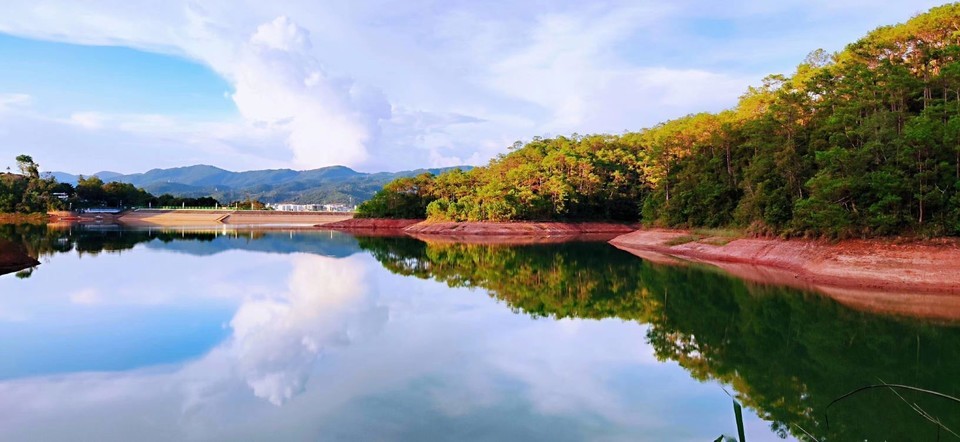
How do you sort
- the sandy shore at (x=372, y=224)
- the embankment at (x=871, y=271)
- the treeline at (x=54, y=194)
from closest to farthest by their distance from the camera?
1. the embankment at (x=871, y=271)
2. the sandy shore at (x=372, y=224)
3. the treeline at (x=54, y=194)

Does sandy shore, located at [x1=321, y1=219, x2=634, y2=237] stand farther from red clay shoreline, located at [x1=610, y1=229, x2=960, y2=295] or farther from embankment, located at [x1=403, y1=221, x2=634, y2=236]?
red clay shoreline, located at [x1=610, y1=229, x2=960, y2=295]

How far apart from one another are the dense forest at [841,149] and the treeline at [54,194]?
84.4m

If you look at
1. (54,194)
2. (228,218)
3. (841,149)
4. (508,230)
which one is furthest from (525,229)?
(54,194)

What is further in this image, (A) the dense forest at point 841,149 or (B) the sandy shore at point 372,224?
(B) the sandy shore at point 372,224

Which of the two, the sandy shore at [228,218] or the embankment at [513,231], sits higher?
the sandy shore at [228,218]

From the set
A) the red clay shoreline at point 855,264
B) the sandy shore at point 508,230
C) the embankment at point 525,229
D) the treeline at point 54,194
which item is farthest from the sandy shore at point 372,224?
the red clay shoreline at point 855,264

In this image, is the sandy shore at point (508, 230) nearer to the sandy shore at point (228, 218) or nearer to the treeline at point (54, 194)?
the sandy shore at point (228, 218)

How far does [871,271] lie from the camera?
21344 mm

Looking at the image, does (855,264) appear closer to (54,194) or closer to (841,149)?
(841,149)

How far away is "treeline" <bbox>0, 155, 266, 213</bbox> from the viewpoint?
8275cm

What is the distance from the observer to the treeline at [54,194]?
82.8m

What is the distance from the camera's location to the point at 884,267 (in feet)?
69.1

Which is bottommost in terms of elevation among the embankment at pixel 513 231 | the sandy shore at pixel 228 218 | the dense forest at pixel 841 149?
the embankment at pixel 513 231

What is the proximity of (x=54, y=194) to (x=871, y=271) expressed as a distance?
10534 centimetres
